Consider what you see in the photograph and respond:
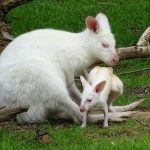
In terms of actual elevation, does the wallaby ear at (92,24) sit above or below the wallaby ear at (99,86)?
above

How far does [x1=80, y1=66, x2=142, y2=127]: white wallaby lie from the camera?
8.47 metres

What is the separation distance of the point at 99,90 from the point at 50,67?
80cm

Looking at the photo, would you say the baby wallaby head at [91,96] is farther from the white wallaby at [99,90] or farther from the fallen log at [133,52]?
the fallen log at [133,52]

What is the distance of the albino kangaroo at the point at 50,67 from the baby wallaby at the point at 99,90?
210mm

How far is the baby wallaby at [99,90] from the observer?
27.8ft

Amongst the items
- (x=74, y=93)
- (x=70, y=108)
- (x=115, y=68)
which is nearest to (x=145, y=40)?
(x=115, y=68)

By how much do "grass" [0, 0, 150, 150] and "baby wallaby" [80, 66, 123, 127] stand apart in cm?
26

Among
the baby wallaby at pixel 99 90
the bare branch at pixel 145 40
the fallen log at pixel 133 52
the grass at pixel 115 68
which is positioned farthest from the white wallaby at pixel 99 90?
the bare branch at pixel 145 40

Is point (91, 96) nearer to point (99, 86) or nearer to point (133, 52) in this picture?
point (99, 86)

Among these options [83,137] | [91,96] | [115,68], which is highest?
[91,96]

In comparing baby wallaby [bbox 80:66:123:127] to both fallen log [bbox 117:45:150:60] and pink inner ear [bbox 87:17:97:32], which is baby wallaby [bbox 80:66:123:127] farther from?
fallen log [bbox 117:45:150:60]

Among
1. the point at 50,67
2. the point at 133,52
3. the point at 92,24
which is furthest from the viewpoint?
the point at 133,52

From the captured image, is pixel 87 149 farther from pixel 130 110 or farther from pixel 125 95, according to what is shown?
pixel 125 95

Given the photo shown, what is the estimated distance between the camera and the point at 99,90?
8.51 metres
